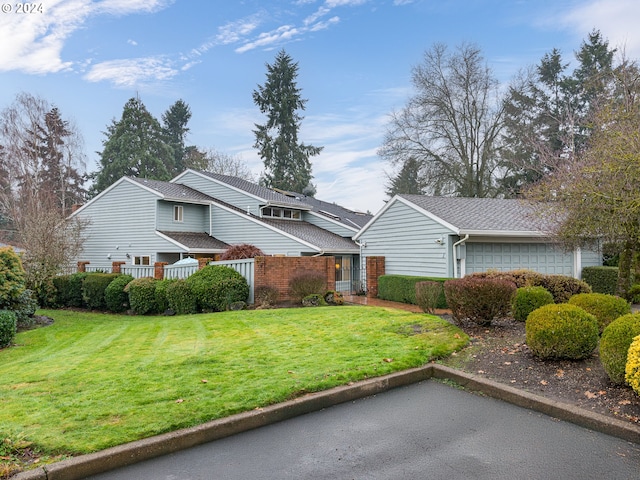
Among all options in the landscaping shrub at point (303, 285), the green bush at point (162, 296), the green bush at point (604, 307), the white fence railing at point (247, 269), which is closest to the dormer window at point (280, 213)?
the white fence railing at point (247, 269)

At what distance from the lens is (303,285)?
13250mm

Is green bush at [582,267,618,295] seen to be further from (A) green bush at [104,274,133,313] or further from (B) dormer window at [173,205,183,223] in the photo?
(B) dormer window at [173,205,183,223]

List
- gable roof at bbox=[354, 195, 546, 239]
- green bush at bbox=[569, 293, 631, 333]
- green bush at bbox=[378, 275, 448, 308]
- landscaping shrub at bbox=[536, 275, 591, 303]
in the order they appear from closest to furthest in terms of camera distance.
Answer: green bush at bbox=[569, 293, 631, 333]
landscaping shrub at bbox=[536, 275, 591, 303]
gable roof at bbox=[354, 195, 546, 239]
green bush at bbox=[378, 275, 448, 308]

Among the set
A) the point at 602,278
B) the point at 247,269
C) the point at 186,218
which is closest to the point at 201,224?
the point at 186,218

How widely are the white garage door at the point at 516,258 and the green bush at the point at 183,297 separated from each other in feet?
31.3

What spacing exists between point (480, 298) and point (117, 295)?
12373 mm

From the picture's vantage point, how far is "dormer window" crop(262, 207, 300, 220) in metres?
24.4

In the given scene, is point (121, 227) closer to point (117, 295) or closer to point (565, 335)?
point (117, 295)

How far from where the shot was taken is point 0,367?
20.8 feet

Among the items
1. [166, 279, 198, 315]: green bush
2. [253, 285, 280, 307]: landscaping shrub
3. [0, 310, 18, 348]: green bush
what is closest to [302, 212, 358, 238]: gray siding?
[253, 285, 280, 307]: landscaping shrub

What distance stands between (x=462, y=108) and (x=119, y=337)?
1102 inches

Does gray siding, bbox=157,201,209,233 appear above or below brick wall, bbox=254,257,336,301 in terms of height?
above

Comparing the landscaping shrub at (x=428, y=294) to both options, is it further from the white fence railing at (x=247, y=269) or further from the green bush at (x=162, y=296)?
the green bush at (x=162, y=296)

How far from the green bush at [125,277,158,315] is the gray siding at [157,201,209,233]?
870cm
